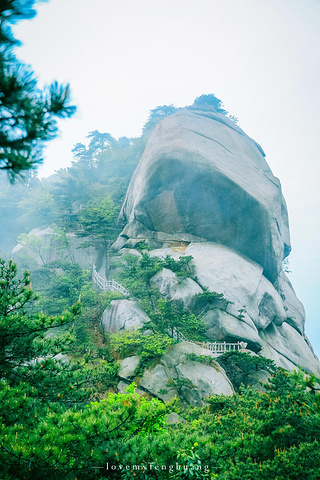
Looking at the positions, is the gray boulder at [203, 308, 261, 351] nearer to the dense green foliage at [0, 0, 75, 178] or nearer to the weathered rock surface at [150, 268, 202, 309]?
the weathered rock surface at [150, 268, 202, 309]

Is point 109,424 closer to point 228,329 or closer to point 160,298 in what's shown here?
point 160,298

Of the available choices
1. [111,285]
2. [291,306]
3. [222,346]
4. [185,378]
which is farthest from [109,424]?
[291,306]

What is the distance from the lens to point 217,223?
16.1 metres

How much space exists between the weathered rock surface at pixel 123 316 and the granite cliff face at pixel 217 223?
2.20 meters

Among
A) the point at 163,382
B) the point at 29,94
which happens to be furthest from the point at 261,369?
the point at 29,94

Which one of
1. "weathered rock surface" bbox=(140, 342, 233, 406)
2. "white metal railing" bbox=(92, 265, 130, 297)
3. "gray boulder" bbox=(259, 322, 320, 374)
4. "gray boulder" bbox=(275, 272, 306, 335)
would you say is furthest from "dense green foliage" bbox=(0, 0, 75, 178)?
"gray boulder" bbox=(275, 272, 306, 335)

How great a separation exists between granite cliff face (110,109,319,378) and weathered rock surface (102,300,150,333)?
220 cm

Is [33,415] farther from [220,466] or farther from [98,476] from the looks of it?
[220,466]

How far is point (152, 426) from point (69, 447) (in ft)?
7.36

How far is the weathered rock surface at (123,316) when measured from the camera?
10477mm

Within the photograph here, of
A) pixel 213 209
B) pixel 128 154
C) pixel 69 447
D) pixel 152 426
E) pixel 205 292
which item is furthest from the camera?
pixel 128 154

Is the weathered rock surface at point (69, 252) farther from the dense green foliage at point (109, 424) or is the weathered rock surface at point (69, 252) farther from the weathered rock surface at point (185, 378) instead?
the dense green foliage at point (109, 424)

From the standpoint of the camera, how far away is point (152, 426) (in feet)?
14.6

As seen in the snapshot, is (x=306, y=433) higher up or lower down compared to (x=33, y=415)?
lower down
